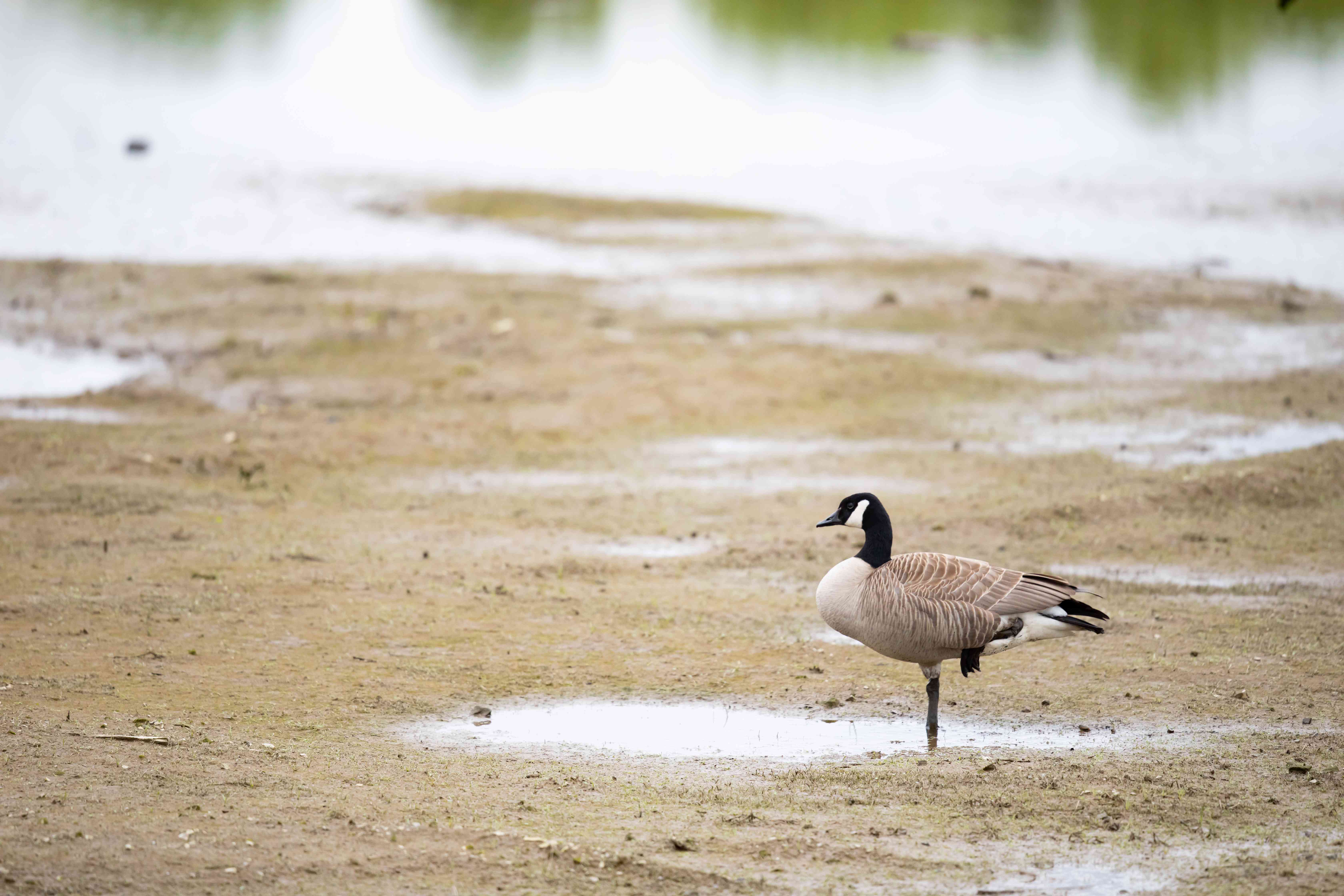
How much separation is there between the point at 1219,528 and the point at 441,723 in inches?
232

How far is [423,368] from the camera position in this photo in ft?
48.5

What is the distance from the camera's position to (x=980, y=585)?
6723mm

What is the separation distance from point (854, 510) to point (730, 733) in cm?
126

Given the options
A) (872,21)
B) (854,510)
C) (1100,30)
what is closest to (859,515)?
(854,510)

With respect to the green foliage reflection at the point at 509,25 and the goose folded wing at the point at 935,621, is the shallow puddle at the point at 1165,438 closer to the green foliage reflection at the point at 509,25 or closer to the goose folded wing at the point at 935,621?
the goose folded wing at the point at 935,621

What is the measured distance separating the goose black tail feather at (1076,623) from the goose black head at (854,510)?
86 cm

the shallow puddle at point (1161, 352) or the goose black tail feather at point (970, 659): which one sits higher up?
the shallow puddle at point (1161, 352)

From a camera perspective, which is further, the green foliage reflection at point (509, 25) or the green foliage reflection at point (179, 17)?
the green foliage reflection at point (509, 25)

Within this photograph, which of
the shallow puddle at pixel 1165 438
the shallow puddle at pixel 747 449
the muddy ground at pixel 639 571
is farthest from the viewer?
the shallow puddle at pixel 747 449

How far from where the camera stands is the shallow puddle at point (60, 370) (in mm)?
14469

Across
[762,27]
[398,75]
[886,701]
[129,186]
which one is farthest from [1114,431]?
[762,27]

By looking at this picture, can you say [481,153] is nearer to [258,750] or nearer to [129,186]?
[129,186]


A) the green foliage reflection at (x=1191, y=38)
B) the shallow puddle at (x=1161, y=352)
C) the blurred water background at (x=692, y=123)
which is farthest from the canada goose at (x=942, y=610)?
the green foliage reflection at (x=1191, y=38)

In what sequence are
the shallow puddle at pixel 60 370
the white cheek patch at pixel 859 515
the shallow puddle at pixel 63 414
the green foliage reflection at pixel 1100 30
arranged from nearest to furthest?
the white cheek patch at pixel 859 515, the shallow puddle at pixel 63 414, the shallow puddle at pixel 60 370, the green foliage reflection at pixel 1100 30
